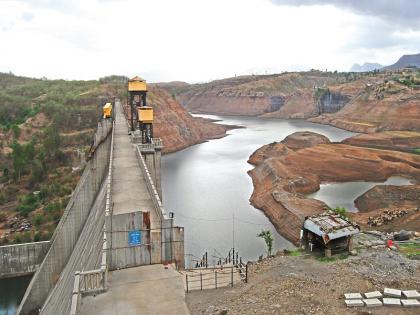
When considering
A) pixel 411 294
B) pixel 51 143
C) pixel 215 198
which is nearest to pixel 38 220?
pixel 215 198

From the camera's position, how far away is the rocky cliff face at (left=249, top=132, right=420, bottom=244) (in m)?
45.4

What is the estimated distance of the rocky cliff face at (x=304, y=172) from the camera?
45.4 meters

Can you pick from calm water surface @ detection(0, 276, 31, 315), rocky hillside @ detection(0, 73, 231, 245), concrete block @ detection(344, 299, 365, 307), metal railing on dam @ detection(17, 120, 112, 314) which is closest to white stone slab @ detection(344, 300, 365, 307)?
concrete block @ detection(344, 299, 365, 307)

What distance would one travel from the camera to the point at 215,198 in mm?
52250

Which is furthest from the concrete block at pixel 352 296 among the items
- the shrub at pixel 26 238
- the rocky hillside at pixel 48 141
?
the shrub at pixel 26 238

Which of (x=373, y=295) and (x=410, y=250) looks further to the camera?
(x=410, y=250)

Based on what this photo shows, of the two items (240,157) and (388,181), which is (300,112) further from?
(388,181)

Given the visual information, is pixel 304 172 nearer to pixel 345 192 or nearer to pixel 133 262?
pixel 345 192

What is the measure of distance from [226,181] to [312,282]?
43338mm

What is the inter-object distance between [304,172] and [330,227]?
4076 centimetres

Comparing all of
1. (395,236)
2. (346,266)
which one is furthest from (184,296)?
(395,236)

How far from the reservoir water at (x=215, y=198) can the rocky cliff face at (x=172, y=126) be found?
279cm

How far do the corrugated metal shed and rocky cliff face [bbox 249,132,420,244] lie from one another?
590 inches

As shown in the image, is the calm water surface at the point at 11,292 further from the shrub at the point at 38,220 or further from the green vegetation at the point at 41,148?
the shrub at the point at 38,220
